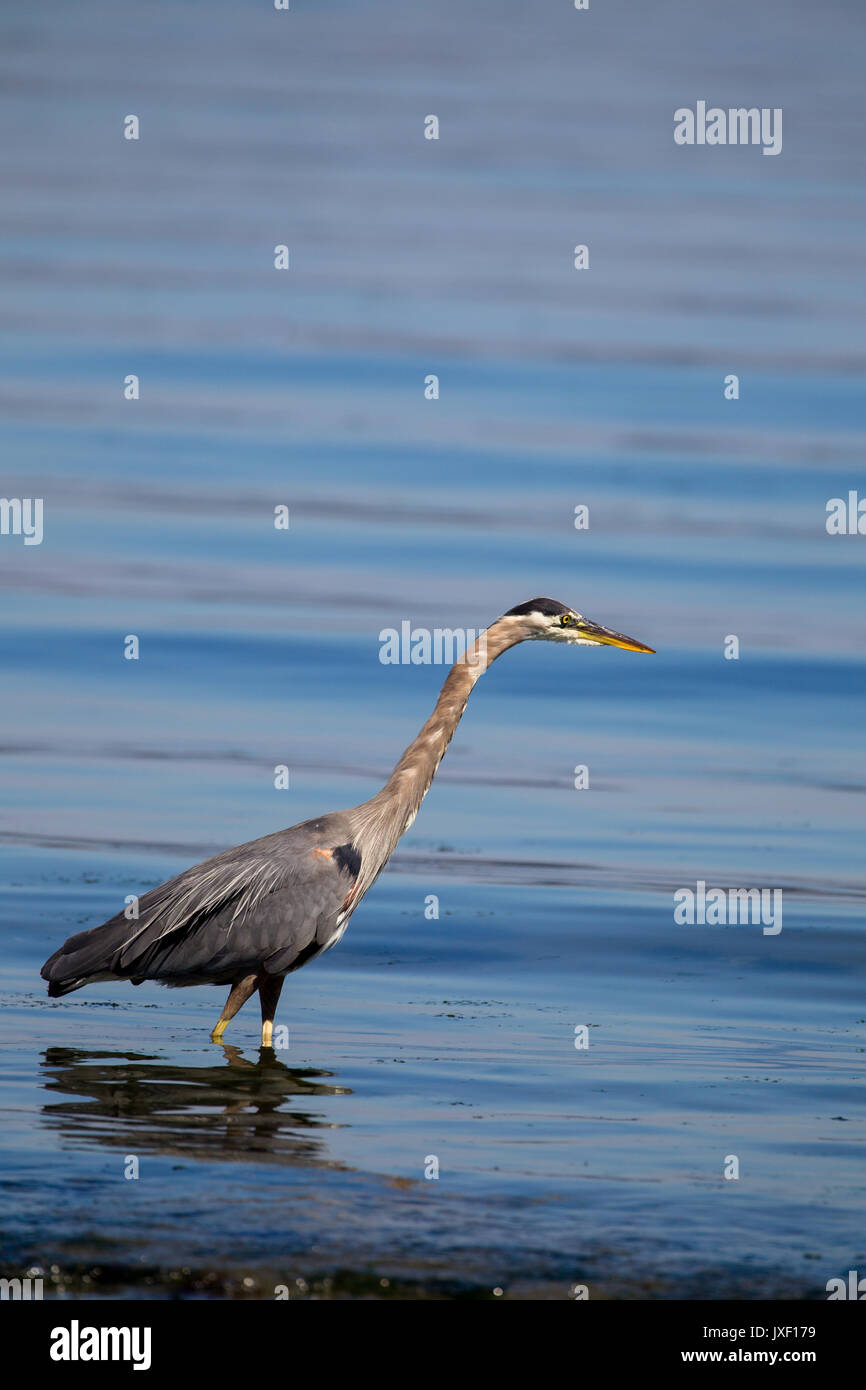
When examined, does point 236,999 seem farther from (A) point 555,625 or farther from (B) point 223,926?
(A) point 555,625

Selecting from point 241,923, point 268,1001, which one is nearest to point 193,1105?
point 268,1001

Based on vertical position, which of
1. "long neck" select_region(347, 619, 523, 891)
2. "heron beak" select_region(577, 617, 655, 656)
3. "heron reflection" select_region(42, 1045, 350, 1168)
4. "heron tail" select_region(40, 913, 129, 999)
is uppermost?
"heron beak" select_region(577, 617, 655, 656)

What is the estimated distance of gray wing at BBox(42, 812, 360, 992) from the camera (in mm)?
10078

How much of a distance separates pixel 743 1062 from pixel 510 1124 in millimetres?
1846

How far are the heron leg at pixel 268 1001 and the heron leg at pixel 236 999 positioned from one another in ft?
0.28

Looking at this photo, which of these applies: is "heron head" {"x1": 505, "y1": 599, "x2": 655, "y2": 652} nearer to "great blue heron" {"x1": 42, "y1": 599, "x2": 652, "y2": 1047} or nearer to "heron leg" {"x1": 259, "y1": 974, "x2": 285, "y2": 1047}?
"great blue heron" {"x1": 42, "y1": 599, "x2": 652, "y2": 1047}

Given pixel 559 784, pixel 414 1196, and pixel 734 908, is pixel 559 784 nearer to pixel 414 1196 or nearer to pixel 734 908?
pixel 734 908

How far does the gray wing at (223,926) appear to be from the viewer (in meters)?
10.1

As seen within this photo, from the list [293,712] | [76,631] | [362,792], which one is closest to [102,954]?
[362,792]

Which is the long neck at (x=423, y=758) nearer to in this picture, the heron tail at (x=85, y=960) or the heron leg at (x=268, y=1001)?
the heron leg at (x=268, y=1001)

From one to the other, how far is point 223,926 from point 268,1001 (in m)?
0.47

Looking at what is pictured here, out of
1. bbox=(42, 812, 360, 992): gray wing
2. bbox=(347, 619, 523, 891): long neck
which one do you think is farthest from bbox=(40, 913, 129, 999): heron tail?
bbox=(347, 619, 523, 891): long neck

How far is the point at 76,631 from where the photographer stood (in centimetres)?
2161

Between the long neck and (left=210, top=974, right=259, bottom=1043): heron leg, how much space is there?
889 millimetres
